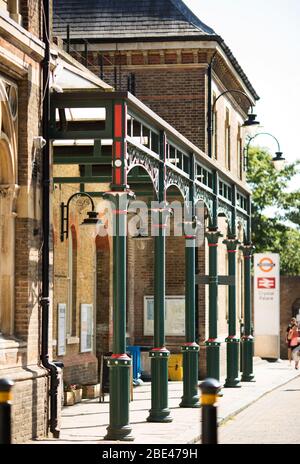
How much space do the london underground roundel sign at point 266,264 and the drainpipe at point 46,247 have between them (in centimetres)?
2745

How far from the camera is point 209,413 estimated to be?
9.12 metres

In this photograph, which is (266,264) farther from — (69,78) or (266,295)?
(69,78)

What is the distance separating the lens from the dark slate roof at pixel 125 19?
109 feet

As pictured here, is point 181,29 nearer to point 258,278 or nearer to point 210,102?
point 210,102

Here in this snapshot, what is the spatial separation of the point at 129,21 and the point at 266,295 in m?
13.6

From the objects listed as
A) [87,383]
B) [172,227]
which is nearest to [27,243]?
[87,383]

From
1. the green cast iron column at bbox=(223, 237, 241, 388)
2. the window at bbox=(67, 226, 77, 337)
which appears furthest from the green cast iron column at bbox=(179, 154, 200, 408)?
the green cast iron column at bbox=(223, 237, 241, 388)

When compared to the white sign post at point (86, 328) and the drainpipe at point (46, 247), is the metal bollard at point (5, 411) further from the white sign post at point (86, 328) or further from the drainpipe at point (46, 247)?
the white sign post at point (86, 328)

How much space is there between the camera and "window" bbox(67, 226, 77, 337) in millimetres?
24961

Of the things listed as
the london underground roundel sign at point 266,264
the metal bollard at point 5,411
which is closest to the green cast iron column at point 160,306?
the metal bollard at point 5,411

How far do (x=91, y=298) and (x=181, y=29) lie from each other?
954 centimetres

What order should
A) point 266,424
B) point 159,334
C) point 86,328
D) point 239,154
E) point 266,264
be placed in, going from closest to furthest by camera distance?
1. point 266,424
2. point 159,334
3. point 86,328
4. point 239,154
5. point 266,264

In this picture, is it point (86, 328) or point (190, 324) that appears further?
point (86, 328)

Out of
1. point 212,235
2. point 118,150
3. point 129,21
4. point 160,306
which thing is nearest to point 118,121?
point 118,150
